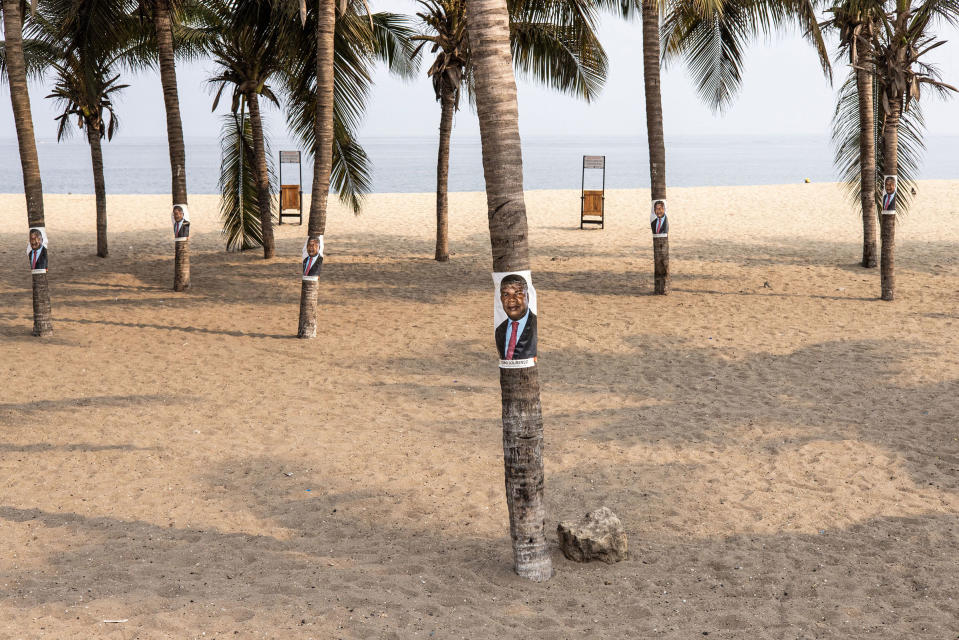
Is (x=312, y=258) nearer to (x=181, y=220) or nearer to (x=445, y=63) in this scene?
(x=181, y=220)

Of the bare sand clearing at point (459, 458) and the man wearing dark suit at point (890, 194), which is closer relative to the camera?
the bare sand clearing at point (459, 458)

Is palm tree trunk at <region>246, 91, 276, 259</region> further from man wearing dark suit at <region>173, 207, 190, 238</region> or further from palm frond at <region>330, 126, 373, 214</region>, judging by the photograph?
man wearing dark suit at <region>173, 207, 190, 238</region>

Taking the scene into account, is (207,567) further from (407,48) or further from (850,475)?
(407,48)

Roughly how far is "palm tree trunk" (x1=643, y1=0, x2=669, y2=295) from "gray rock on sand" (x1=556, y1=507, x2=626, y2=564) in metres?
7.75

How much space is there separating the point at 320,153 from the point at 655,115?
16.5ft

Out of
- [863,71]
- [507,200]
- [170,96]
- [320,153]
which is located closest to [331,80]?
[320,153]

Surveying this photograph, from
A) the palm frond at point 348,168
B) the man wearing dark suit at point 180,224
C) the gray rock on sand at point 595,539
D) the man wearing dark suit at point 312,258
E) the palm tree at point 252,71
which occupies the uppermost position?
the palm tree at point 252,71

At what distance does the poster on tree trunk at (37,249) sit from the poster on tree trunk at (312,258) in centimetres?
303

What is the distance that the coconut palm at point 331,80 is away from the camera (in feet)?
33.6

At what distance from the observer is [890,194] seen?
11.4 m

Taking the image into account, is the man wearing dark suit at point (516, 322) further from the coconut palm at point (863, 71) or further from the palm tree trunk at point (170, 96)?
the coconut palm at point (863, 71)

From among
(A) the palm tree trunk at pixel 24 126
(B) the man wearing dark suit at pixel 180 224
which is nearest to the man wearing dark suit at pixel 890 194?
(B) the man wearing dark suit at pixel 180 224

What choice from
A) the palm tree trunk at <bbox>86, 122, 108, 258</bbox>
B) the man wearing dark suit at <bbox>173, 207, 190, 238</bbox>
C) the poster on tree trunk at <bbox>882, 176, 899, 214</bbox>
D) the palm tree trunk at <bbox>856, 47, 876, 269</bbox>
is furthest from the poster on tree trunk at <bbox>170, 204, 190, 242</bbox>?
the palm tree trunk at <bbox>856, 47, 876, 269</bbox>

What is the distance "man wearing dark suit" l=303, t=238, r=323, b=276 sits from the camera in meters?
10.2
